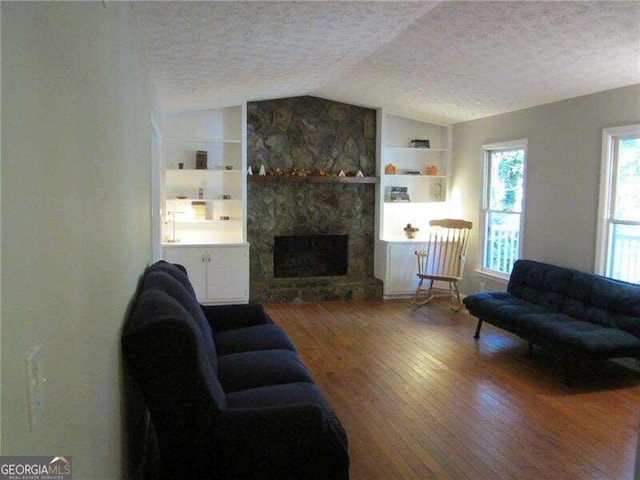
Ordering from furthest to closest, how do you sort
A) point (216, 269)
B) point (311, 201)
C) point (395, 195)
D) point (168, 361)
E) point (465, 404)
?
point (395, 195)
point (311, 201)
point (216, 269)
point (465, 404)
point (168, 361)

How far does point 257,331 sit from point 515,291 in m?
2.95

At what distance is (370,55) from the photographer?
4.83m

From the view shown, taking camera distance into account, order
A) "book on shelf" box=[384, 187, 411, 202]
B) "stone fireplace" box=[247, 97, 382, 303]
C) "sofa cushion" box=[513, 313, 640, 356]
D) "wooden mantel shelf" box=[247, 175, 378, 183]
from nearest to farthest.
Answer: "sofa cushion" box=[513, 313, 640, 356] < "wooden mantel shelf" box=[247, 175, 378, 183] < "stone fireplace" box=[247, 97, 382, 303] < "book on shelf" box=[384, 187, 411, 202]

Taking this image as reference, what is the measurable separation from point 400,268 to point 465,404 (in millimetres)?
3536

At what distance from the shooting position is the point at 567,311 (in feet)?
15.0

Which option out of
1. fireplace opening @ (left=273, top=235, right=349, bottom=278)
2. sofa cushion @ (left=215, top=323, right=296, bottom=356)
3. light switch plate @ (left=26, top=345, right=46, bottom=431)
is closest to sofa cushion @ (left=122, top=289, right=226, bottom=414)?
light switch plate @ (left=26, top=345, right=46, bottom=431)

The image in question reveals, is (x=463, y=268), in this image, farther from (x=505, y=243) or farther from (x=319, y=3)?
(x=319, y=3)

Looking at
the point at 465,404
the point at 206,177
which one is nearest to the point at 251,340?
the point at 465,404

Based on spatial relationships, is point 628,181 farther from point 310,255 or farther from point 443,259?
point 310,255

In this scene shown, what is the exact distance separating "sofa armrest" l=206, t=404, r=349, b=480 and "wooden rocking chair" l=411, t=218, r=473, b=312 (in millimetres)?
4580

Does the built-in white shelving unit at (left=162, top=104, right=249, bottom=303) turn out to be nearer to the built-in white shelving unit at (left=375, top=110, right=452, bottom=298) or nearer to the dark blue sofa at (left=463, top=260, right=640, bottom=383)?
the built-in white shelving unit at (left=375, top=110, right=452, bottom=298)

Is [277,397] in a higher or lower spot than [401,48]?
lower

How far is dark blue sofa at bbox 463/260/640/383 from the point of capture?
382 cm

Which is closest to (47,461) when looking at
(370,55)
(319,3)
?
(319,3)
